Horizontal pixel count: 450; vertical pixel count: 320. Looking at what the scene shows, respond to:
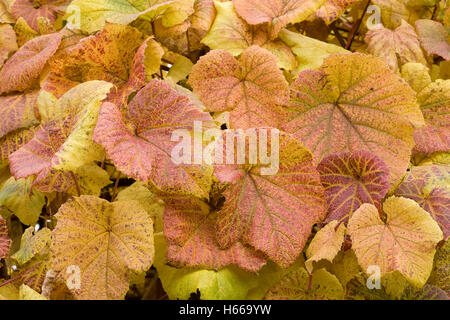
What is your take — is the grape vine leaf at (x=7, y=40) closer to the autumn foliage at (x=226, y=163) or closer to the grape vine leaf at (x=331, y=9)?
the autumn foliage at (x=226, y=163)

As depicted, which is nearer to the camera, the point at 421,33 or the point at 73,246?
the point at 73,246

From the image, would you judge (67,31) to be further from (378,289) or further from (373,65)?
(378,289)

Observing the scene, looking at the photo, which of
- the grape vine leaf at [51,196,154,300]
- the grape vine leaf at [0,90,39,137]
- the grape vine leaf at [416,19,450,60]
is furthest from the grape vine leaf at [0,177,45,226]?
the grape vine leaf at [416,19,450,60]

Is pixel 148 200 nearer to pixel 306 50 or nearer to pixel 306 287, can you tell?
pixel 306 287

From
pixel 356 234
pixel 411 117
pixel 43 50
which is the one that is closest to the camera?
pixel 356 234

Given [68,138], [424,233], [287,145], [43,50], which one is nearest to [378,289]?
[424,233]

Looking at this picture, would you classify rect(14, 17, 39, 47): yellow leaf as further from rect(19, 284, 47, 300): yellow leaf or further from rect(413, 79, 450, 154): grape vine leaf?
rect(413, 79, 450, 154): grape vine leaf

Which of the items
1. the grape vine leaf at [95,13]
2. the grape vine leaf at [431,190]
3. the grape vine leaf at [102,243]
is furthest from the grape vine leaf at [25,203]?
the grape vine leaf at [431,190]
